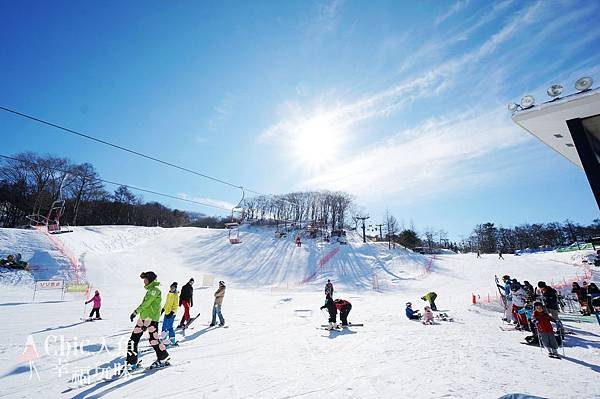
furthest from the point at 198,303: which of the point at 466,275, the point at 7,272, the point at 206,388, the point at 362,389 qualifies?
the point at 466,275

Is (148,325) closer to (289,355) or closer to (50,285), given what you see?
(289,355)

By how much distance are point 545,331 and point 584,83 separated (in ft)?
19.6

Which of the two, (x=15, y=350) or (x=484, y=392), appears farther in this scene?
(x=15, y=350)

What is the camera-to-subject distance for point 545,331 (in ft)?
22.1

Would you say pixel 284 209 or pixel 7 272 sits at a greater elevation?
pixel 284 209

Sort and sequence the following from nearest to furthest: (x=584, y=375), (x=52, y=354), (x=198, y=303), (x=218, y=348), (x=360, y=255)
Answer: (x=584, y=375) < (x=52, y=354) < (x=218, y=348) < (x=198, y=303) < (x=360, y=255)

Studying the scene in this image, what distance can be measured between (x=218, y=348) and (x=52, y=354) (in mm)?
3950

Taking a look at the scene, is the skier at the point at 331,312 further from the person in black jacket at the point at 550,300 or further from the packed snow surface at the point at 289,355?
the person in black jacket at the point at 550,300

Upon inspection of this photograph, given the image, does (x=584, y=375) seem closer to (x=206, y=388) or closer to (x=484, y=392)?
(x=484, y=392)

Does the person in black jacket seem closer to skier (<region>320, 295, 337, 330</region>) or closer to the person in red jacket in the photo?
the person in red jacket

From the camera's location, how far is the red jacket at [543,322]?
668cm

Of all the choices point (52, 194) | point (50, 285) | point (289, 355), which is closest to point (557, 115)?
point (289, 355)

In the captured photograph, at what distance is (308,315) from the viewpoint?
1297cm

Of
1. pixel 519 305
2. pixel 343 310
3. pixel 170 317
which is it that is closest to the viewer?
pixel 170 317
